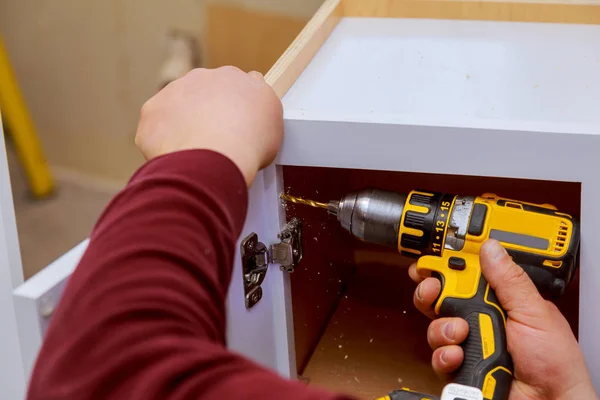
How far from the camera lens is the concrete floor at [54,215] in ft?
5.98

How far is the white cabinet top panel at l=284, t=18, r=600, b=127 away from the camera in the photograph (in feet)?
2.36

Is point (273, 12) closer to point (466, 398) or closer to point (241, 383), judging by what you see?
point (466, 398)

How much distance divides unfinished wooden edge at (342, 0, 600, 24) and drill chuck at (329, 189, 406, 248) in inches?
14.5

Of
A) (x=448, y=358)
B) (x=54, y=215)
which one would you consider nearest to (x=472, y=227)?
(x=448, y=358)

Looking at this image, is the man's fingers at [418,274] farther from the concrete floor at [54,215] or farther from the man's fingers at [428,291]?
the concrete floor at [54,215]

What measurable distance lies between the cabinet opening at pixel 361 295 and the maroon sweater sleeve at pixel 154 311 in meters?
0.29

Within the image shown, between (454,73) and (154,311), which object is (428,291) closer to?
(454,73)

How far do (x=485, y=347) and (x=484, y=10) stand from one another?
50 cm

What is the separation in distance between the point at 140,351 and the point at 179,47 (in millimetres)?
1335

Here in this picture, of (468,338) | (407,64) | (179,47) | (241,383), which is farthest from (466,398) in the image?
(179,47)

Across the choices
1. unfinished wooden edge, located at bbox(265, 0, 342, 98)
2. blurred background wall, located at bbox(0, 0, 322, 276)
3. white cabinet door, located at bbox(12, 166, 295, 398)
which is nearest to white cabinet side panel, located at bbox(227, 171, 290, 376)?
white cabinet door, located at bbox(12, 166, 295, 398)

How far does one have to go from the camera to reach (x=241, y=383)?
1.18 ft

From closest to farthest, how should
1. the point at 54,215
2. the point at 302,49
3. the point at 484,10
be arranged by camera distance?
1. the point at 302,49
2. the point at 484,10
3. the point at 54,215

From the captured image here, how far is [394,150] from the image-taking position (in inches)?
25.3
